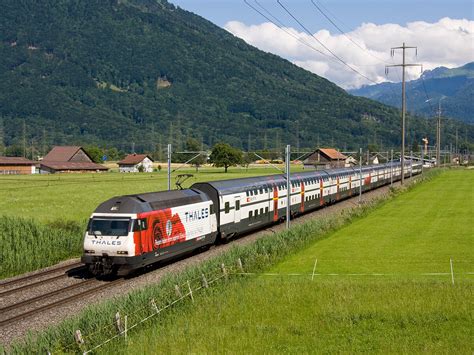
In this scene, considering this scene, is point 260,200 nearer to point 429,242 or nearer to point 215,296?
point 429,242

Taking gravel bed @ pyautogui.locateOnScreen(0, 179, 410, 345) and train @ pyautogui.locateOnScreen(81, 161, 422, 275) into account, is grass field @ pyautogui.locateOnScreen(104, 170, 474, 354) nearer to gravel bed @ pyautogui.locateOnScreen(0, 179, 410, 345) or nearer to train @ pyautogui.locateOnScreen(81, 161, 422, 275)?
gravel bed @ pyautogui.locateOnScreen(0, 179, 410, 345)

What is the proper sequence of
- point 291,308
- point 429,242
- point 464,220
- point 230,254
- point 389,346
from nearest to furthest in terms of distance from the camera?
point 389,346 < point 291,308 < point 230,254 < point 429,242 < point 464,220

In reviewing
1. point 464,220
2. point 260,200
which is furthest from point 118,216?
point 464,220

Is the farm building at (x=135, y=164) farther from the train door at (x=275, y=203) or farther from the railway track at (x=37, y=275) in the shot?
the railway track at (x=37, y=275)

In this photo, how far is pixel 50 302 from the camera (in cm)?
2578

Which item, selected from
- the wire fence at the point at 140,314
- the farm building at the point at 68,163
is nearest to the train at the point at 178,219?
the wire fence at the point at 140,314

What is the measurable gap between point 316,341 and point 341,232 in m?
27.7

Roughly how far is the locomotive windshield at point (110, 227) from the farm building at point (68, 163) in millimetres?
131700

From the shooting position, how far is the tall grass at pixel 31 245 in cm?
3250

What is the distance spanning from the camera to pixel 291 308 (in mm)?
24266

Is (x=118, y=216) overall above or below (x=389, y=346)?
above

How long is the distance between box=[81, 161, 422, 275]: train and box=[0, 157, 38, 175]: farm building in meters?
110

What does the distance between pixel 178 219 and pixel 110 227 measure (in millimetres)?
4961

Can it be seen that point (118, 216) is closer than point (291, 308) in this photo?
No
